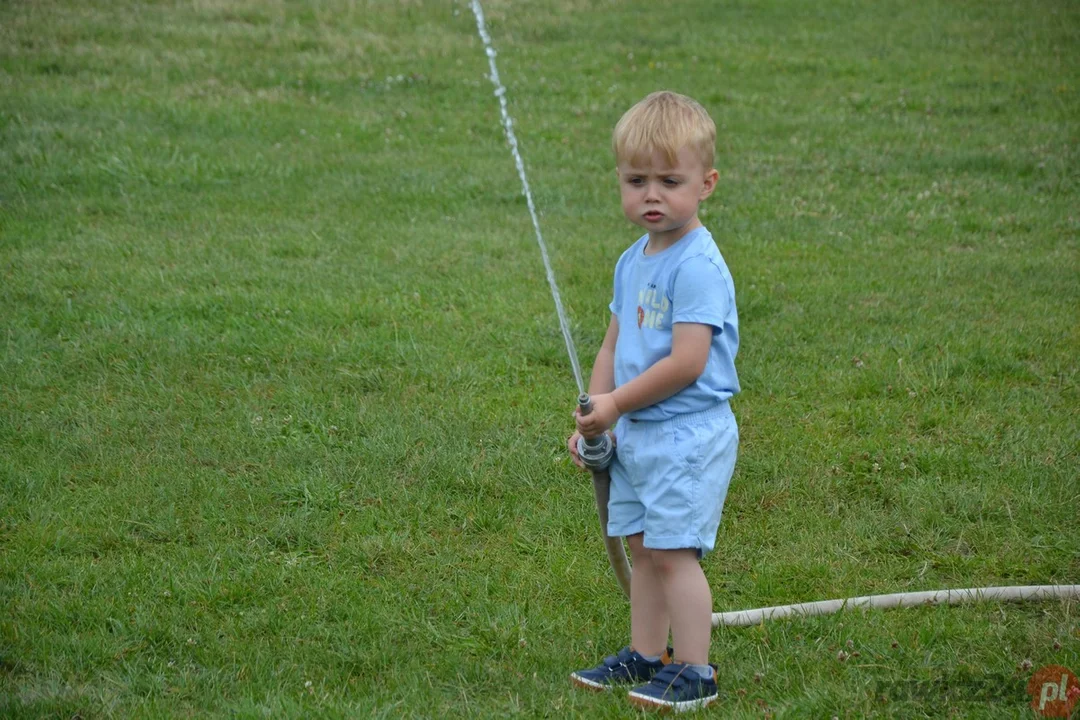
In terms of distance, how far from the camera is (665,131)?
3248 mm

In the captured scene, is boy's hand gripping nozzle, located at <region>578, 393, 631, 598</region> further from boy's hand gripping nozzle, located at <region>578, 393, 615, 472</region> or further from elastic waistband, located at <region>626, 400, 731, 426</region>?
elastic waistband, located at <region>626, 400, 731, 426</region>

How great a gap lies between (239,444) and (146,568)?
1.04 metres

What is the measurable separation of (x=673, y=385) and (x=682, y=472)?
242 mm

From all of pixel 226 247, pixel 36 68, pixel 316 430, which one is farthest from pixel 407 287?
pixel 36 68

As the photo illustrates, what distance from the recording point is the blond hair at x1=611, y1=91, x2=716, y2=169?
3244 millimetres

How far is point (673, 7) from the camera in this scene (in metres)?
16.8

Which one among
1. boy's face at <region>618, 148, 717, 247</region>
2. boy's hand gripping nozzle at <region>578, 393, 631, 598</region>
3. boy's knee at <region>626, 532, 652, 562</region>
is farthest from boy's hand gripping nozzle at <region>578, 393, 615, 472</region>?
boy's face at <region>618, 148, 717, 247</region>

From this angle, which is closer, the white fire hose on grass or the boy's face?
the boy's face

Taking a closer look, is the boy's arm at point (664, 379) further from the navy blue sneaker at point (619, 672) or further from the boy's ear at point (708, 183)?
the navy blue sneaker at point (619, 672)

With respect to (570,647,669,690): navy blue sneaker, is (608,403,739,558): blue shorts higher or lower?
higher

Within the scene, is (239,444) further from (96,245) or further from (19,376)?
(96,245)

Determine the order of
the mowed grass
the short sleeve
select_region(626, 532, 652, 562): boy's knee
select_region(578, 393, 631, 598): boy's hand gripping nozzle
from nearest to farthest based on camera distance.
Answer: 1. the short sleeve
2. select_region(578, 393, 631, 598): boy's hand gripping nozzle
3. select_region(626, 532, 652, 562): boy's knee
4. the mowed grass

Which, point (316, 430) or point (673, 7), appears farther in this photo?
point (673, 7)

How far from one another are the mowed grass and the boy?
0.31 meters
